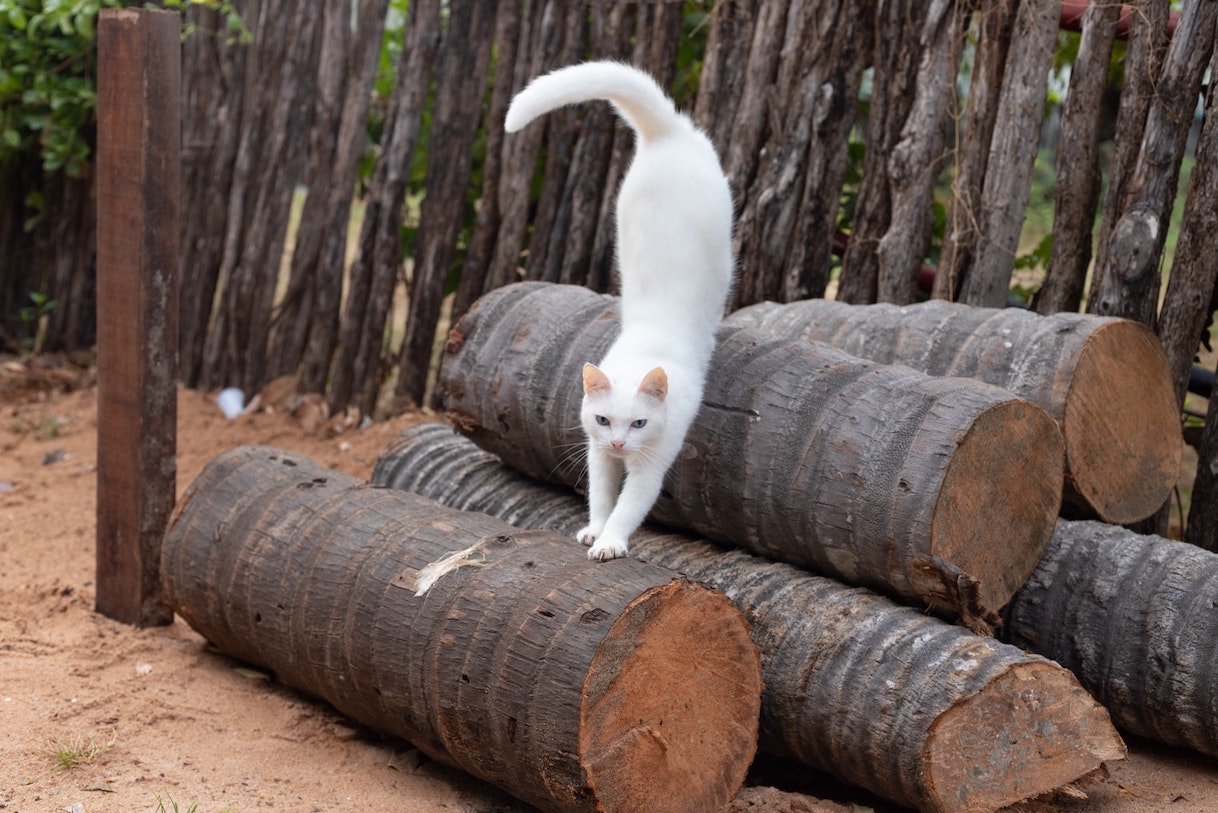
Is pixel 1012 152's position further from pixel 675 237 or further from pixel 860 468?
pixel 860 468

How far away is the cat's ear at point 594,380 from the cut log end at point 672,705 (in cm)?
68

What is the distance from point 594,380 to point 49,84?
5.47 metres

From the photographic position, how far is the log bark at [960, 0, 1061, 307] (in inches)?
176

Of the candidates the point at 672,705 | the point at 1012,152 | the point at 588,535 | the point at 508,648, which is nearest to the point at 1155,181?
the point at 1012,152

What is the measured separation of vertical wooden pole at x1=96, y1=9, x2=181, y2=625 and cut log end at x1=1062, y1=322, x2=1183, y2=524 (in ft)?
9.92

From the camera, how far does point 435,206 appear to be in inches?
245

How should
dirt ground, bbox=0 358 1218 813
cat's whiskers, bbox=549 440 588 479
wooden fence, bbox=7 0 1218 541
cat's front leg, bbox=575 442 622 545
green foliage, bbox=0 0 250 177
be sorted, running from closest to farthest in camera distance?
dirt ground, bbox=0 358 1218 813, cat's front leg, bbox=575 442 622 545, cat's whiskers, bbox=549 440 588 479, wooden fence, bbox=7 0 1218 541, green foliage, bbox=0 0 250 177

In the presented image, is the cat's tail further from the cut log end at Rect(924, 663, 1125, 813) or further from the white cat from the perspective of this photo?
the cut log end at Rect(924, 663, 1125, 813)

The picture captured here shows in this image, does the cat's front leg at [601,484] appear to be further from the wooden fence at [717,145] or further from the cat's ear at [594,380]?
the wooden fence at [717,145]

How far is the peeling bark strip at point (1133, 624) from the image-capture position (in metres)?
3.29

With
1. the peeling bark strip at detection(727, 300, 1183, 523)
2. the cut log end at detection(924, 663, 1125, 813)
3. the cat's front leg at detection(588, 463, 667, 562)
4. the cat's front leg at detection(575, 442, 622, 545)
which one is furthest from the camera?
the peeling bark strip at detection(727, 300, 1183, 523)

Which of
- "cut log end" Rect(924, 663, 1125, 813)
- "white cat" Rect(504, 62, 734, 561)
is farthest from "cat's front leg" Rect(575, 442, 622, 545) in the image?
"cut log end" Rect(924, 663, 1125, 813)

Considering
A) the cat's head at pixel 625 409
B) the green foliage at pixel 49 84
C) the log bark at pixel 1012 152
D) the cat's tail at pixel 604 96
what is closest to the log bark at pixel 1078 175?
the log bark at pixel 1012 152

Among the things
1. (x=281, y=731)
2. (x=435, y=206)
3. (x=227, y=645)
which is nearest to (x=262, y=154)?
(x=435, y=206)
